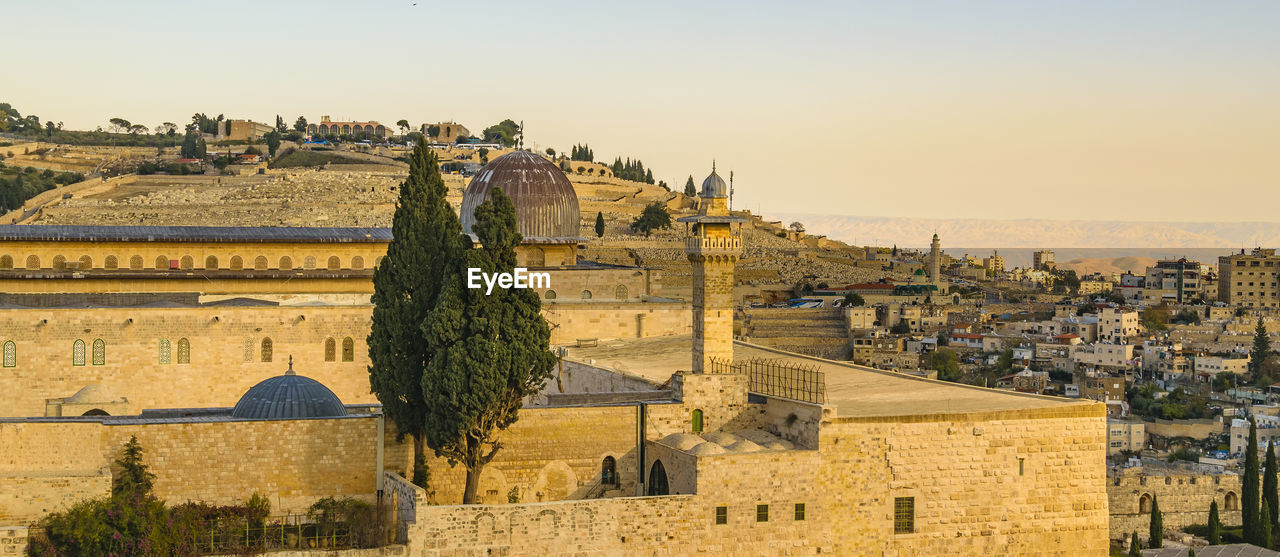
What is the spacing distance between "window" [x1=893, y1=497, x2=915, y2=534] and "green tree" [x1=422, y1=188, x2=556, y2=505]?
5.75m

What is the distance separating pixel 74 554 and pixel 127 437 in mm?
1856

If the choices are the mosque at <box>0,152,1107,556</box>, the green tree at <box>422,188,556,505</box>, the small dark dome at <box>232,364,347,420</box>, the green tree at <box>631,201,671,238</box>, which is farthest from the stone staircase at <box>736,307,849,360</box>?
the green tree at <box>422,188,556,505</box>

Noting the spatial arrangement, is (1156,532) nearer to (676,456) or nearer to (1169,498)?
(1169,498)

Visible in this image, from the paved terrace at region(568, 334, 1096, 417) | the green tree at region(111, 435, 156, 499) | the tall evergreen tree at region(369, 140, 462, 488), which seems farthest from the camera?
the paved terrace at region(568, 334, 1096, 417)

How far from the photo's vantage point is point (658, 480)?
23797 millimetres

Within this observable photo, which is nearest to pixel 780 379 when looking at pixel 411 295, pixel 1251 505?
pixel 411 295

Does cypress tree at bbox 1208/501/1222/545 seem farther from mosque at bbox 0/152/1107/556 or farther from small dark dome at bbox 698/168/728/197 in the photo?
small dark dome at bbox 698/168/728/197

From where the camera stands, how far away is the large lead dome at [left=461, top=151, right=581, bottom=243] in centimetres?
3731

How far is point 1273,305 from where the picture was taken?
422 ft

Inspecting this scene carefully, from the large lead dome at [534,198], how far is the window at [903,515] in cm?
1572

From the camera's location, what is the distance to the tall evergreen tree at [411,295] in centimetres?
2336

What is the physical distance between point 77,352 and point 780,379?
13.9 m

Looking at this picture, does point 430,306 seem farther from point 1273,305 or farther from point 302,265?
point 1273,305

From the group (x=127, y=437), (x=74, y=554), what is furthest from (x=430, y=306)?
(x=74, y=554)
